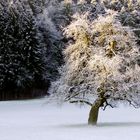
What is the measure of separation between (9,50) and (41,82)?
8.82 m

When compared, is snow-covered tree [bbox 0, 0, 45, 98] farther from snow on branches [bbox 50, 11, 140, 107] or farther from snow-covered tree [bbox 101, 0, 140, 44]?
A: snow on branches [bbox 50, 11, 140, 107]

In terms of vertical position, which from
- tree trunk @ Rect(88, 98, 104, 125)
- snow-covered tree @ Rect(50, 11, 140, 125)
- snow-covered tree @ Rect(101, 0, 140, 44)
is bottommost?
tree trunk @ Rect(88, 98, 104, 125)

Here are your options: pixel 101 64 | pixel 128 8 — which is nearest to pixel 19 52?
pixel 101 64

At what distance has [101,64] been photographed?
29.7 meters

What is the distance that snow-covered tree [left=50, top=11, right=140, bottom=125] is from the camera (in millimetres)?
29828

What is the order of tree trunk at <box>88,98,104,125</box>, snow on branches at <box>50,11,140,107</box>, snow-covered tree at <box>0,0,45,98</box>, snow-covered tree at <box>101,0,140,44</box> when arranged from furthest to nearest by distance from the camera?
snow-covered tree at <box>101,0,140,44</box>
snow-covered tree at <box>0,0,45,98</box>
tree trunk at <box>88,98,104,125</box>
snow on branches at <box>50,11,140,107</box>

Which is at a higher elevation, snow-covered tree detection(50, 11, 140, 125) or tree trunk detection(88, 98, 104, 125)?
snow-covered tree detection(50, 11, 140, 125)

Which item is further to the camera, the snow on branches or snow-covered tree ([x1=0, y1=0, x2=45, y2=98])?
snow-covered tree ([x1=0, y1=0, x2=45, y2=98])

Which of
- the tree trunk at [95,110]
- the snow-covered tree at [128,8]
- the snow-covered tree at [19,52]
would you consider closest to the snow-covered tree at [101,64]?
the tree trunk at [95,110]

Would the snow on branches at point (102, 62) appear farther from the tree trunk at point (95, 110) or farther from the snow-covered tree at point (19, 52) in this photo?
the snow-covered tree at point (19, 52)

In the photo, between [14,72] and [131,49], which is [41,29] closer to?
[14,72]

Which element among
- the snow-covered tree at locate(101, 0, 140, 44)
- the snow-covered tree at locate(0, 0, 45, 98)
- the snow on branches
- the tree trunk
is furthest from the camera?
the snow-covered tree at locate(101, 0, 140, 44)

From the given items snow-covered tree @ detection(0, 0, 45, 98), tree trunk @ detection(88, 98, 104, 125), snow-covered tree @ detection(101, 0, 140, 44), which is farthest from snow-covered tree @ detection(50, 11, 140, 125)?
snow-covered tree @ detection(101, 0, 140, 44)

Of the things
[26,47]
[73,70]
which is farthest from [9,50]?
[73,70]
